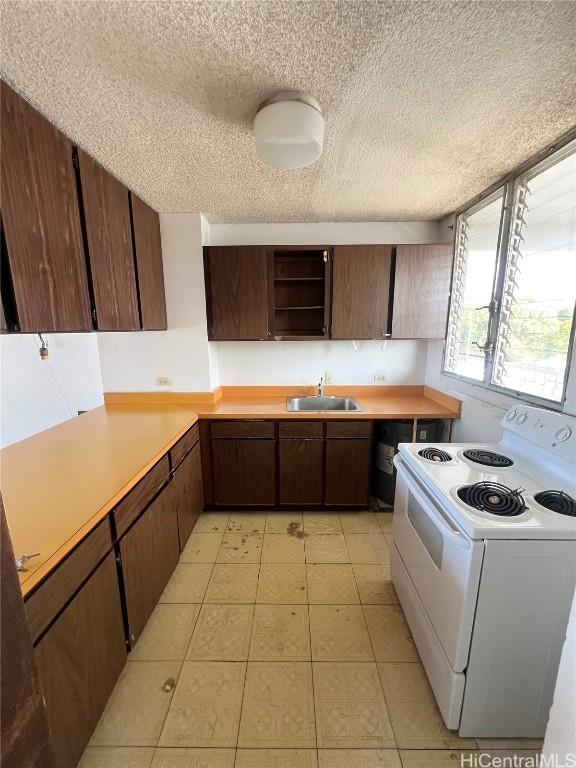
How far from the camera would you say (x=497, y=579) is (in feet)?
3.10

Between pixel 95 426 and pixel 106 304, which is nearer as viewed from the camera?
pixel 106 304

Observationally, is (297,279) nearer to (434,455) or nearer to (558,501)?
(434,455)

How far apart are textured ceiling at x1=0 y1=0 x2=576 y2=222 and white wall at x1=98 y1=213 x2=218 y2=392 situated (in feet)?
2.06

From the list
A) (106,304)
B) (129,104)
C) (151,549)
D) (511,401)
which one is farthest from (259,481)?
(129,104)

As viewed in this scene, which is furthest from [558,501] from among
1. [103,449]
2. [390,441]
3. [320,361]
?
[103,449]

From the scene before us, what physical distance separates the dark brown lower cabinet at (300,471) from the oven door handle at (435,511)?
86cm

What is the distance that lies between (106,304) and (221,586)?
178 centimetres

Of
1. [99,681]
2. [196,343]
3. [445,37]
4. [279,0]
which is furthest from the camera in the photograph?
[196,343]

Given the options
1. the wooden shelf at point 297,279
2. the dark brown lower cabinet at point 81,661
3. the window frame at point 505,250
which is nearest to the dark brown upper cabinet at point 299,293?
the wooden shelf at point 297,279

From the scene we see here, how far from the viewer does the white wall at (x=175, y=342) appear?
2324 millimetres

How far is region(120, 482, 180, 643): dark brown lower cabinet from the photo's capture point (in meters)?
1.30

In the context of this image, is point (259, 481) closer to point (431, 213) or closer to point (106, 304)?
point (106, 304)

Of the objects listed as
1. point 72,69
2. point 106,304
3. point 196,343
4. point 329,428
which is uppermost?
point 72,69

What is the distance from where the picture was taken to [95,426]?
199 cm
